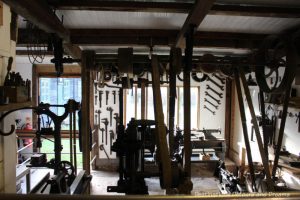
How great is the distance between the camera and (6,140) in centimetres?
166

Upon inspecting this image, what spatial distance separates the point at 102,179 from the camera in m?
5.48

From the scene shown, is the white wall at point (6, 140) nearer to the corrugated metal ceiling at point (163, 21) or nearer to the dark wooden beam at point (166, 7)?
the dark wooden beam at point (166, 7)

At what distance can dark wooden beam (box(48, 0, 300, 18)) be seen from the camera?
2.07 metres

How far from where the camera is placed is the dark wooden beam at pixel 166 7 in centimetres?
207

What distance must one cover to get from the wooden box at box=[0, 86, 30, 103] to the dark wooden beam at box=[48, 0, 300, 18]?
848mm

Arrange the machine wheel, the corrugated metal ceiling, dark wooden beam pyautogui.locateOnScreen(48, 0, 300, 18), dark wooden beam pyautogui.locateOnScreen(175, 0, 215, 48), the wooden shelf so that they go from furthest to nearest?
the corrugated metal ceiling, the machine wheel, dark wooden beam pyautogui.locateOnScreen(48, 0, 300, 18), dark wooden beam pyautogui.locateOnScreen(175, 0, 215, 48), the wooden shelf

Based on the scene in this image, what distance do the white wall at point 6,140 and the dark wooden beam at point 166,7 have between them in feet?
1.79

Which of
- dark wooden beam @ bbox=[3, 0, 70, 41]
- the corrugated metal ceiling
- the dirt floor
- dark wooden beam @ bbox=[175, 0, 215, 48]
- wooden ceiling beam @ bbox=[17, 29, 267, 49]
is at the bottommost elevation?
the dirt floor

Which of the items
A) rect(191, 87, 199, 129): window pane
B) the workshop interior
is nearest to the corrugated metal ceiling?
the workshop interior


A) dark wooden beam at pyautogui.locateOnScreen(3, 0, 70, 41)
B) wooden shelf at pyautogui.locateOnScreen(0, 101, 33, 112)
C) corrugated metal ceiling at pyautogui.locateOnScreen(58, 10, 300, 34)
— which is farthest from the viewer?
corrugated metal ceiling at pyautogui.locateOnScreen(58, 10, 300, 34)

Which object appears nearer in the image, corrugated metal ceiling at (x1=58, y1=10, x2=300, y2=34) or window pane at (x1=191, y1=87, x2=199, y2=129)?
corrugated metal ceiling at (x1=58, y1=10, x2=300, y2=34)

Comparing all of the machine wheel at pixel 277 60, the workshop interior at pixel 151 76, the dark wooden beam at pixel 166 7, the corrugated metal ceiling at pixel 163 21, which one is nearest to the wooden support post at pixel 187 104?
the workshop interior at pixel 151 76

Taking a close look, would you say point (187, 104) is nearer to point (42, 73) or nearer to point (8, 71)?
point (8, 71)

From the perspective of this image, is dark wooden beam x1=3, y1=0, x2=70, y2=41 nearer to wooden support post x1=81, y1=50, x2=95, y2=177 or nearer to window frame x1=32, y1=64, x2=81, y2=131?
wooden support post x1=81, y1=50, x2=95, y2=177
